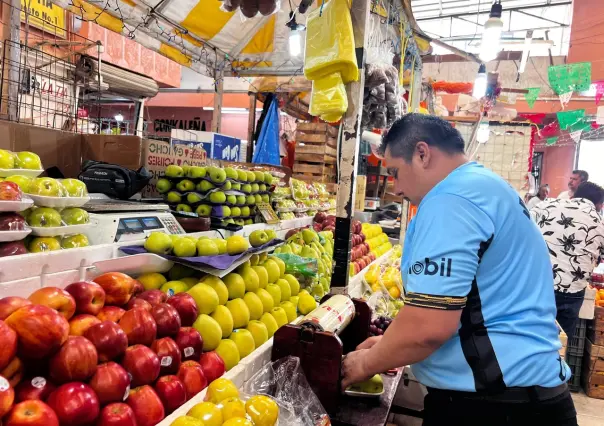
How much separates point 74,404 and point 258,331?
1.06 m

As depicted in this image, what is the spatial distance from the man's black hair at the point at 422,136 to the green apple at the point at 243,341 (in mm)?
993

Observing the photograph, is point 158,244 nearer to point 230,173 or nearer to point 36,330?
point 36,330

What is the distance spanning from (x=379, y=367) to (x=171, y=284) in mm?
916

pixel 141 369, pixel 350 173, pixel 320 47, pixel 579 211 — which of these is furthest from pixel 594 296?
pixel 141 369

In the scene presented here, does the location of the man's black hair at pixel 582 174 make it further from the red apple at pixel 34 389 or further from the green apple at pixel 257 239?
the red apple at pixel 34 389

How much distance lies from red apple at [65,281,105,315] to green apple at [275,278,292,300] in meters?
1.16

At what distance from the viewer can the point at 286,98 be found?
7785 millimetres

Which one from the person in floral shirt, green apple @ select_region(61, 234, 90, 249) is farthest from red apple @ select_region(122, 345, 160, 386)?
the person in floral shirt

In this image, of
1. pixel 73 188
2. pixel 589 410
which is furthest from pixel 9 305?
pixel 589 410

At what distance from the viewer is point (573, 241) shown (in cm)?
460

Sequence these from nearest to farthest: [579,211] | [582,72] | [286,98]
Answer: [579,211] → [286,98] → [582,72]

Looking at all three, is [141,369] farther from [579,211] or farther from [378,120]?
[579,211]

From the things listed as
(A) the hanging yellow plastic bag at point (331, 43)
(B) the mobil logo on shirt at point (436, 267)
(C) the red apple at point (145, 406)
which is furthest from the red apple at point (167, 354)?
(A) the hanging yellow plastic bag at point (331, 43)

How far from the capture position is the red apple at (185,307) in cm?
168
